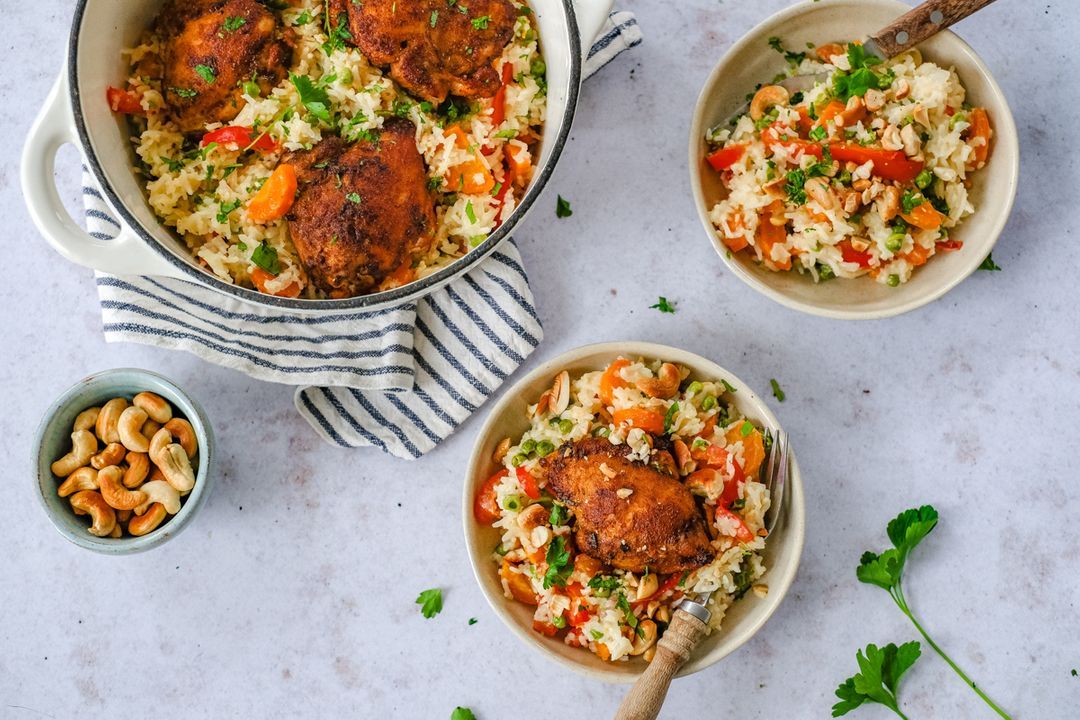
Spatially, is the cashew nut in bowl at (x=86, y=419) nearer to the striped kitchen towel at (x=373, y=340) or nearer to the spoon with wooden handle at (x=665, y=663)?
the striped kitchen towel at (x=373, y=340)

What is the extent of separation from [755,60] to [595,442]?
5.30 feet

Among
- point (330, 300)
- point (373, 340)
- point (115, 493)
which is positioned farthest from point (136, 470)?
point (330, 300)

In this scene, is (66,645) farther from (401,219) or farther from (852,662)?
(852,662)

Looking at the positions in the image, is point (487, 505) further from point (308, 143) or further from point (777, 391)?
point (308, 143)

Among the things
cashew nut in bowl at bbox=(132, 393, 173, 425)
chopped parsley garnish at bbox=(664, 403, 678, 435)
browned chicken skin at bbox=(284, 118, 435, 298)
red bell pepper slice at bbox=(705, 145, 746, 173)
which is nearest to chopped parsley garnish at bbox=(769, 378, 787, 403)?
chopped parsley garnish at bbox=(664, 403, 678, 435)

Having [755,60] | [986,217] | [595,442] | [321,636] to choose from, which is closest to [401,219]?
[595,442]

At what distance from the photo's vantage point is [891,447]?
3799mm

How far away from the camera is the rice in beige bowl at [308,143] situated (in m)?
3.07

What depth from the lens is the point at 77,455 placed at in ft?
11.4

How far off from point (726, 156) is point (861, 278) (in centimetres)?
71

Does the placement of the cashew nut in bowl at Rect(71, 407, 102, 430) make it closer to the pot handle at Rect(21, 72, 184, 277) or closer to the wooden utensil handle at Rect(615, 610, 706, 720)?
the pot handle at Rect(21, 72, 184, 277)

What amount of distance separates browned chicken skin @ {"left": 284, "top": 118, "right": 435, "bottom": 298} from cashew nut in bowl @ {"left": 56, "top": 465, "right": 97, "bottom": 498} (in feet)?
3.95

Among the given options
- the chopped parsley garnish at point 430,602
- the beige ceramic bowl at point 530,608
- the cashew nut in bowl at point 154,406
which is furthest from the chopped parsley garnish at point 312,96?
the chopped parsley garnish at point 430,602

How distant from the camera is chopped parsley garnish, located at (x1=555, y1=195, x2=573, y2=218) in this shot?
3758mm
